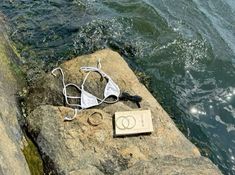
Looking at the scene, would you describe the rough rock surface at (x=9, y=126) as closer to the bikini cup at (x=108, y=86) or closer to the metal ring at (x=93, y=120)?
the metal ring at (x=93, y=120)

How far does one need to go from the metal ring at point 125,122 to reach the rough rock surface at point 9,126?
1.36 m

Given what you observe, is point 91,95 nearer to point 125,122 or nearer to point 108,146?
point 125,122

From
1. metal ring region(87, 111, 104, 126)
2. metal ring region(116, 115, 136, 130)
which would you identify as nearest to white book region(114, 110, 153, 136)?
metal ring region(116, 115, 136, 130)

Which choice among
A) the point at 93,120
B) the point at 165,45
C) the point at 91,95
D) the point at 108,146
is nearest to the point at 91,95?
the point at 91,95

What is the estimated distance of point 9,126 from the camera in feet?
18.2

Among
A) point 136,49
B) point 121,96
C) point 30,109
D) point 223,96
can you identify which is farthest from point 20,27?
point 223,96

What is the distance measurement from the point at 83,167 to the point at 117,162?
0.46 meters

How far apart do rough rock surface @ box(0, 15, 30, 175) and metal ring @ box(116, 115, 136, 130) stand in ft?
4.45

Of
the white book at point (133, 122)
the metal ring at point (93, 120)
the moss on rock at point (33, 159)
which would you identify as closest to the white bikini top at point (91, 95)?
the metal ring at point (93, 120)

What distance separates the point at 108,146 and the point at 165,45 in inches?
204

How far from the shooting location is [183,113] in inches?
333

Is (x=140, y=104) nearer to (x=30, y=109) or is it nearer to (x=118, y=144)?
(x=118, y=144)

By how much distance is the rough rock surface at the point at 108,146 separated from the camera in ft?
17.5

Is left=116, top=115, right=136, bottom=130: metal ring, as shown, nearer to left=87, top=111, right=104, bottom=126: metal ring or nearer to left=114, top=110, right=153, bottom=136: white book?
left=114, top=110, right=153, bottom=136: white book
